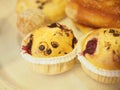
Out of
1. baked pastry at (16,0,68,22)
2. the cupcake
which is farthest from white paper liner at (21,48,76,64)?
baked pastry at (16,0,68,22)

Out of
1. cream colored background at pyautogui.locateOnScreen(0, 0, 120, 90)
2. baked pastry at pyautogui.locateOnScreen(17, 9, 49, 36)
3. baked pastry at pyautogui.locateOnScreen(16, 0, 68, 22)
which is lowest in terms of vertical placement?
cream colored background at pyautogui.locateOnScreen(0, 0, 120, 90)

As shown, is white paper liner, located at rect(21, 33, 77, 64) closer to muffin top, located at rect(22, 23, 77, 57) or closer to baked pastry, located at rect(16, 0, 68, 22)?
muffin top, located at rect(22, 23, 77, 57)

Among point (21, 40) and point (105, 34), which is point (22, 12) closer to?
point (21, 40)

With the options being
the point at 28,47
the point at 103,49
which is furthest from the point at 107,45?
the point at 28,47

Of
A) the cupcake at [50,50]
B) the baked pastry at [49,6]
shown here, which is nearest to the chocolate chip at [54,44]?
the cupcake at [50,50]

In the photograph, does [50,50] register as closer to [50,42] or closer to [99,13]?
[50,42]

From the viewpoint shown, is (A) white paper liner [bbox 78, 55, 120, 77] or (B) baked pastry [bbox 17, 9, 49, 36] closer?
(A) white paper liner [bbox 78, 55, 120, 77]

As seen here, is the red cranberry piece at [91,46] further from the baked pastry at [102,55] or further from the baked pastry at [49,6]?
the baked pastry at [49,6]

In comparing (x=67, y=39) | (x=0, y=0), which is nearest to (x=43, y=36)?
(x=67, y=39)
